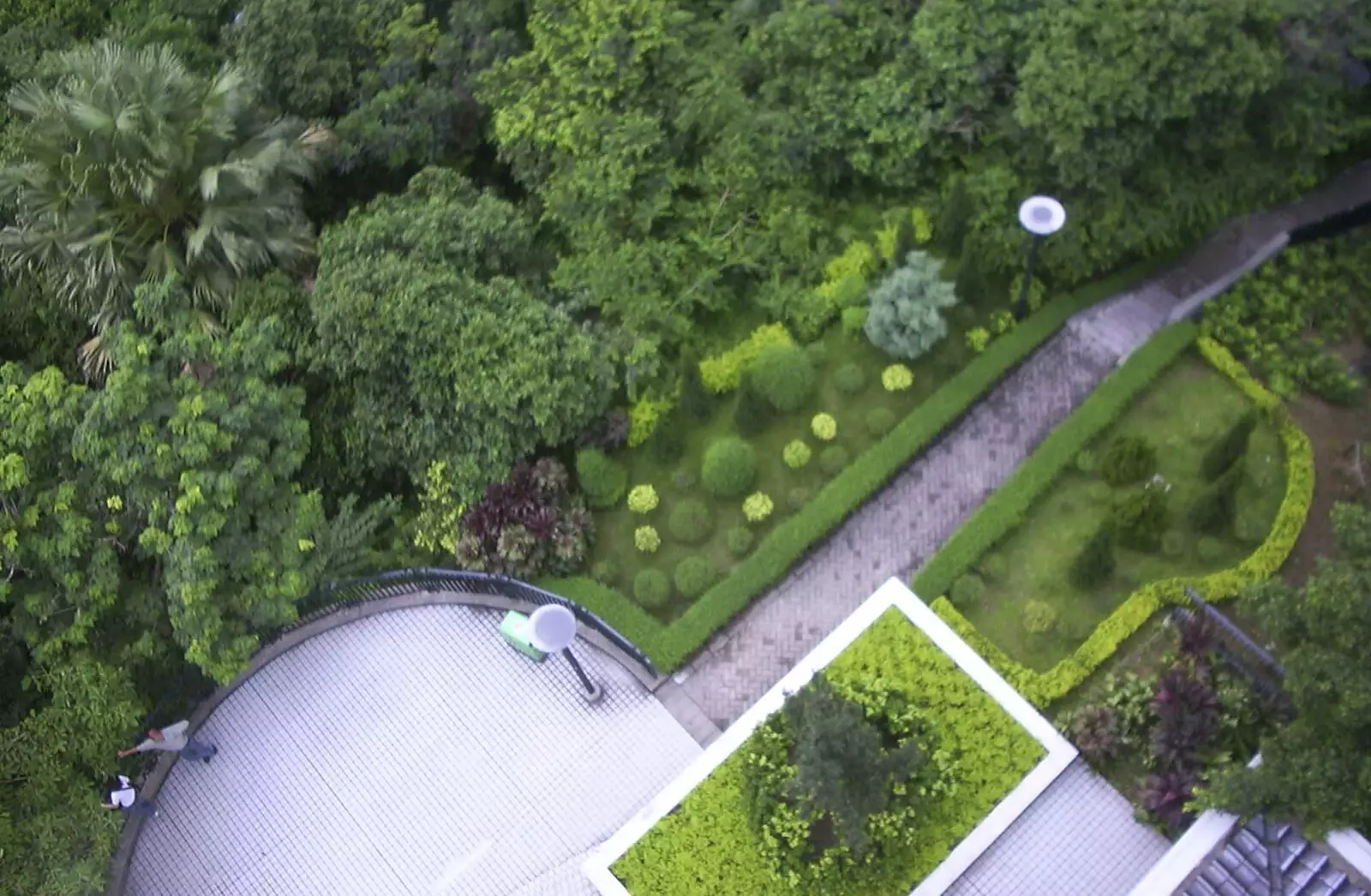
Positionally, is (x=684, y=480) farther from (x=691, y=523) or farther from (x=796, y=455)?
(x=796, y=455)

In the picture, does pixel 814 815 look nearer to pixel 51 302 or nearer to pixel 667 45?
pixel 667 45

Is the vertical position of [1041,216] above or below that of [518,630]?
below

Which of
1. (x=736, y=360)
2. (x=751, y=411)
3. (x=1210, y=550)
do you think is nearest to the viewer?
(x=1210, y=550)

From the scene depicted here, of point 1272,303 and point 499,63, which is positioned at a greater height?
point 499,63

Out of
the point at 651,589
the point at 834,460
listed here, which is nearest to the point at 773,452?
the point at 834,460

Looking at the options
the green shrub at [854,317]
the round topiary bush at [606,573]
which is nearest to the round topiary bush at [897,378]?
the green shrub at [854,317]

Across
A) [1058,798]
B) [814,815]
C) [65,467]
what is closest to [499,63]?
[65,467]

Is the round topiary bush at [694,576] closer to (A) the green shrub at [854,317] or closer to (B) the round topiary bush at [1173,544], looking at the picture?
(A) the green shrub at [854,317]

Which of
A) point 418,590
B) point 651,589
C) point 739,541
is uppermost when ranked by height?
point 418,590
